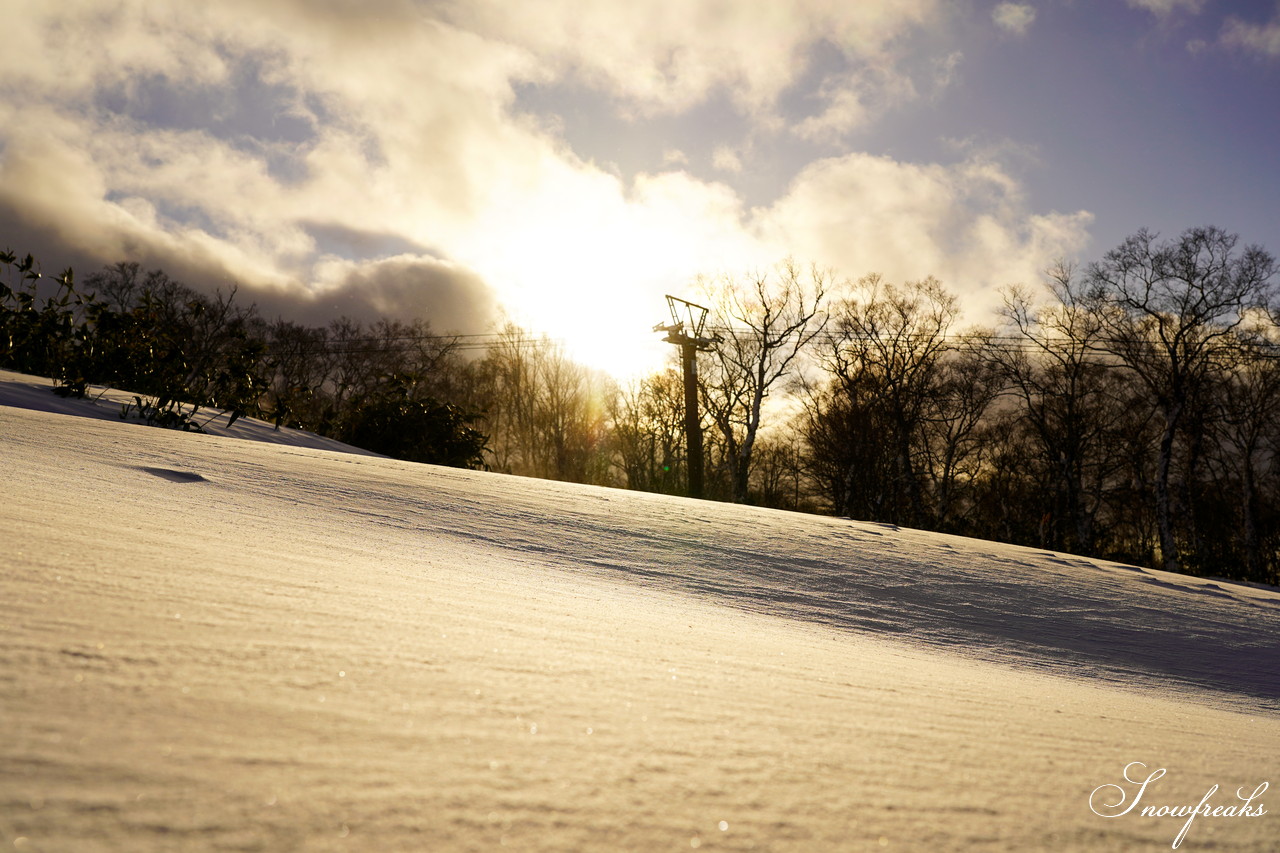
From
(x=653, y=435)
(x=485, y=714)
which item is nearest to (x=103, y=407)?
(x=485, y=714)

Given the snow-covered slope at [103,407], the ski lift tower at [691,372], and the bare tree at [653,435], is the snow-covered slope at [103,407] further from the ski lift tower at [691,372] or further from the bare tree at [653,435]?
the bare tree at [653,435]

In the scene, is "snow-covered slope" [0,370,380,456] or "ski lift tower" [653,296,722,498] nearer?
"snow-covered slope" [0,370,380,456]

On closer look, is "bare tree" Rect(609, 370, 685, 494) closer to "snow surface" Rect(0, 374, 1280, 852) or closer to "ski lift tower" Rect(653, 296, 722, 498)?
"ski lift tower" Rect(653, 296, 722, 498)

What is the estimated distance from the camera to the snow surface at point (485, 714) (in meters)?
0.73

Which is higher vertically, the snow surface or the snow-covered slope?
the snow-covered slope

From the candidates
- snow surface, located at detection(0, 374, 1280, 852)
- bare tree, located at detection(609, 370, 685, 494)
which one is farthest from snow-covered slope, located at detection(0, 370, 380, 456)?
bare tree, located at detection(609, 370, 685, 494)

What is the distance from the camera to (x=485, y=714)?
1044 millimetres

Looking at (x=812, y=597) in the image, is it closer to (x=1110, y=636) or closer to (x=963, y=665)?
(x=963, y=665)

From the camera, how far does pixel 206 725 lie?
851mm

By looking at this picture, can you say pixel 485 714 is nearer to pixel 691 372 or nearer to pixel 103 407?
pixel 103 407

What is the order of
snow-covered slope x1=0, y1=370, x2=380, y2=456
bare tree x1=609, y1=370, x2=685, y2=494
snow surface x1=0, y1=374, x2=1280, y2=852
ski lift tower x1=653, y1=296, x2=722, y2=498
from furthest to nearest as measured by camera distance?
bare tree x1=609, y1=370, x2=685, y2=494
ski lift tower x1=653, y1=296, x2=722, y2=498
snow-covered slope x1=0, y1=370, x2=380, y2=456
snow surface x1=0, y1=374, x2=1280, y2=852

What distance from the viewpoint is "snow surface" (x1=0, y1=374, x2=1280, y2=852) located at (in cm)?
73

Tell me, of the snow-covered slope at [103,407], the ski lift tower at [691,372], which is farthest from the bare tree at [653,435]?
the snow-covered slope at [103,407]

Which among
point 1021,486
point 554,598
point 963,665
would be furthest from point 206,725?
point 1021,486
